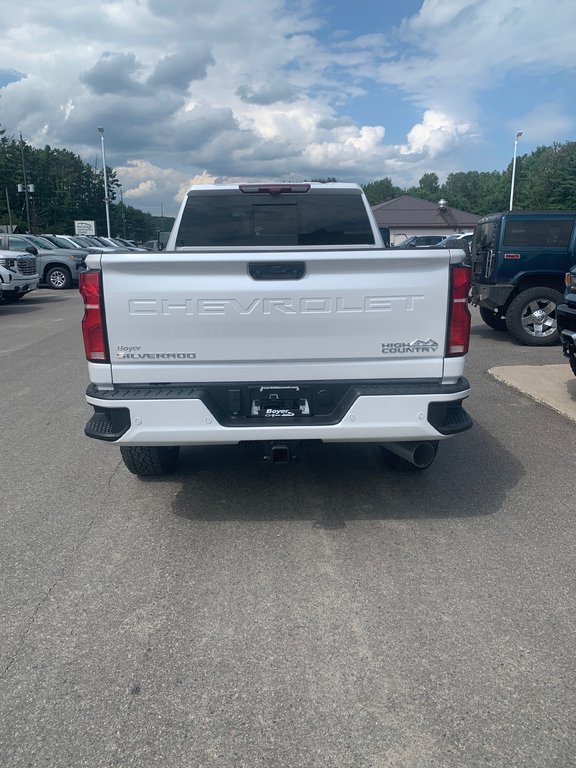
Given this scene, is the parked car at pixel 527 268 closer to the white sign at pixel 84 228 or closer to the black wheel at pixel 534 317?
the black wheel at pixel 534 317

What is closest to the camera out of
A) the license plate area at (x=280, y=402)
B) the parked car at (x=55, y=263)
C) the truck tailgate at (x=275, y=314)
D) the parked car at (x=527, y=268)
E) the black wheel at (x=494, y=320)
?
the truck tailgate at (x=275, y=314)

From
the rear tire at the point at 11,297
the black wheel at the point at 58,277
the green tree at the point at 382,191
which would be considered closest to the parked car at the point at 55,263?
the black wheel at the point at 58,277

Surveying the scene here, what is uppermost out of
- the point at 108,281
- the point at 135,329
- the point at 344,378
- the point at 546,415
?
the point at 108,281

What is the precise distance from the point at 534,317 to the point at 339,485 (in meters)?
7.40

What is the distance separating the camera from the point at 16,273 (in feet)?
61.6

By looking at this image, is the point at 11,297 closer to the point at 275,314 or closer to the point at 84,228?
the point at 275,314

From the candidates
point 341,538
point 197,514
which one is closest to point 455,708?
point 341,538

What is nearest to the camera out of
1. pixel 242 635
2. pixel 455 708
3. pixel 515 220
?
pixel 455 708

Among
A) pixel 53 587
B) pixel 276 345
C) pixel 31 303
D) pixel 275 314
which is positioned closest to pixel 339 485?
pixel 276 345

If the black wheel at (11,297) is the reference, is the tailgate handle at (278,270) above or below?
above

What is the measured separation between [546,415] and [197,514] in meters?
4.17

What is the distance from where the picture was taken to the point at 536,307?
1104 centimetres

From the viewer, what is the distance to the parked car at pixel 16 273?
18.5m

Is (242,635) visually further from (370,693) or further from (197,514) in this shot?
(197,514)
